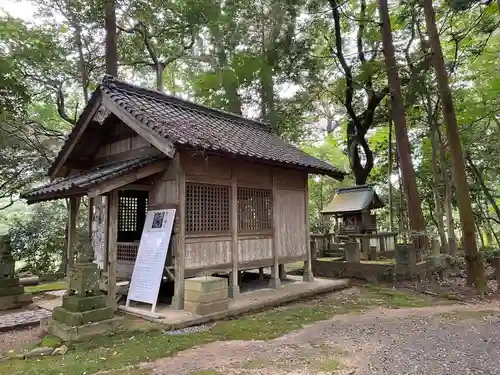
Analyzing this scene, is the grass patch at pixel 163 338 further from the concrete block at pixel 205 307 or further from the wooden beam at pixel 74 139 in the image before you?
the wooden beam at pixel 74 139

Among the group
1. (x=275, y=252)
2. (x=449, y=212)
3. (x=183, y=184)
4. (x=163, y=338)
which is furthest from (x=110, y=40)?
(x=449, y=212)

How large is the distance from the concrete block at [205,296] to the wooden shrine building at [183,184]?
0.75ft

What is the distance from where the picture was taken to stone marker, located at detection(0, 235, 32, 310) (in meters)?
8.13

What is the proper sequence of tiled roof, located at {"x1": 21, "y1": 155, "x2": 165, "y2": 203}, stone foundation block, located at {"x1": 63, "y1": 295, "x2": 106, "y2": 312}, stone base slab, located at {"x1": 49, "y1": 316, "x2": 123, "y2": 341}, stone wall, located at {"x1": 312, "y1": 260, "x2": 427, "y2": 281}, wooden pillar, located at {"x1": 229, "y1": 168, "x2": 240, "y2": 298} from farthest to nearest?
stone wall, located at {"x1": 312, "y1": 260, "x2": 427, "y2": 281} < wooden pillar, located at {"x1": 229, "y1": 168, "x2": 240, "y2": 298} < tiled roof, located at {"x1": 21, "y1": 155, "x2": 165, "y2": 203} < stone foundation block, located at {"x1": 63, "y1": 295, "x2": 106, "y2": 312} < stone base slab, located at {"x1": 49, "y1": 316, "x2": 123, "y2": 341}

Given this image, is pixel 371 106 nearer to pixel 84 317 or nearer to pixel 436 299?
pixel 436 299

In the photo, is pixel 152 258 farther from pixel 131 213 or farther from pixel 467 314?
pixel 467 314

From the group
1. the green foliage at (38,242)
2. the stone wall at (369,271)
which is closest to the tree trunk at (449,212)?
the stone wall at (369,271)

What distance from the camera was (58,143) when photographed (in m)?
15.2

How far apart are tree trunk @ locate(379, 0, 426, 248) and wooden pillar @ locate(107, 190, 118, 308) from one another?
31.7ft

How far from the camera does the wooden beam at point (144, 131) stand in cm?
692

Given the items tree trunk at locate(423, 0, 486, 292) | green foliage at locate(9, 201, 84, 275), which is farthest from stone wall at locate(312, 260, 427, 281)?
green foliage at locate(9, 201, 84, 275)

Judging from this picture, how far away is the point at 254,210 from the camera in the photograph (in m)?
9.32

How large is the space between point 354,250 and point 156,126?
8.44 m

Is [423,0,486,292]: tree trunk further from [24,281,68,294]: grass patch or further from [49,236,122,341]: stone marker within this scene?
[24,281,68,294]: grass patch
